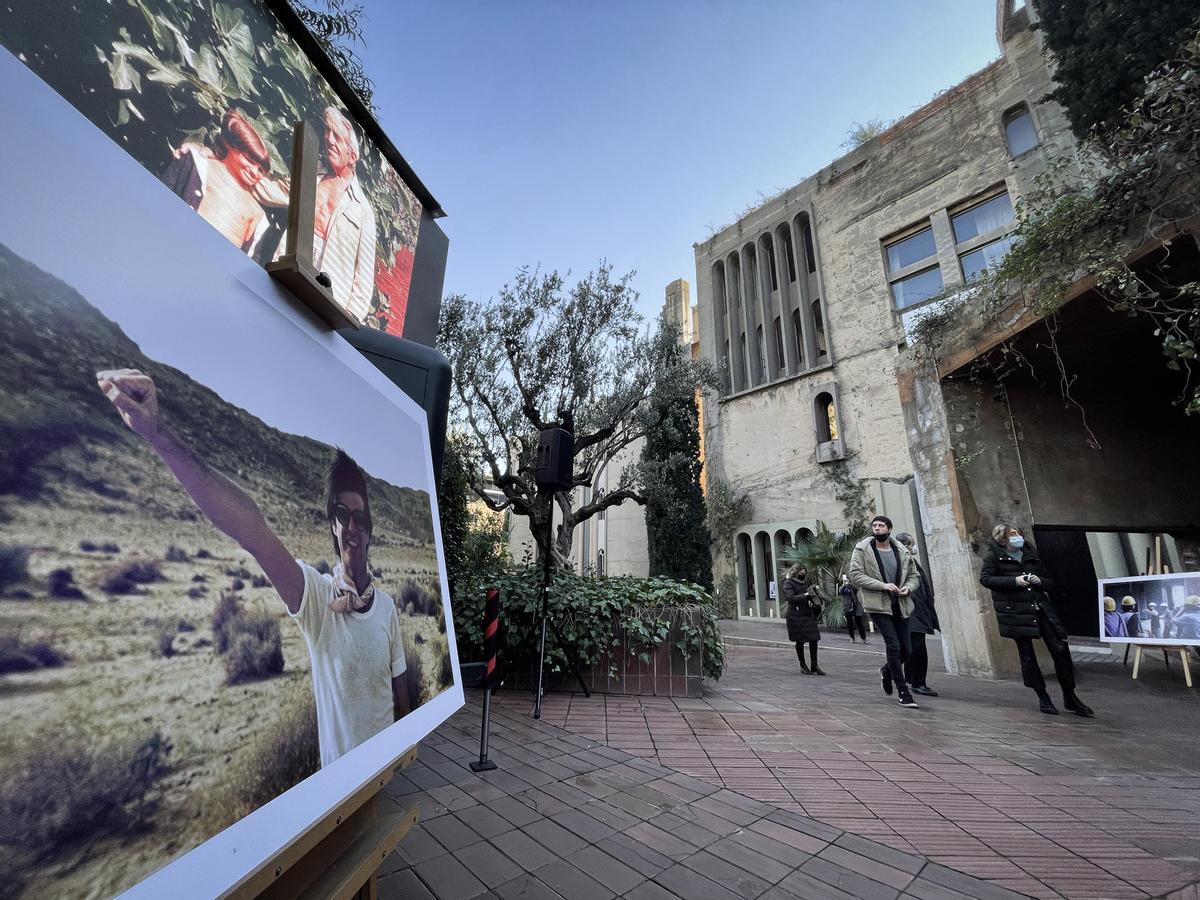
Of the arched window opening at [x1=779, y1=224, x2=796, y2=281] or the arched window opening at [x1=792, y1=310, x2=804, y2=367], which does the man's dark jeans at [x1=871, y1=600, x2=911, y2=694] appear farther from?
the arched window opening at [x1=779, y1=224, x2=796, y2=281]

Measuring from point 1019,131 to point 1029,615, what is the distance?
14.6 meters

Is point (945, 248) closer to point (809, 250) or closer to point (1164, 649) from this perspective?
point (809, 250)

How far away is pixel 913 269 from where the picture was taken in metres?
14.3

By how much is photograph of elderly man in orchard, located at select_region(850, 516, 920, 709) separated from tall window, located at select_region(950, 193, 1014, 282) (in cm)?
1115

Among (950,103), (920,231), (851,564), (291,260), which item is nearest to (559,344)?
(851,564)

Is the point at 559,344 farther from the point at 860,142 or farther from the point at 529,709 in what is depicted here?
the point at 860,142

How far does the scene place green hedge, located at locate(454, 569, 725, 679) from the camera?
5.05 m

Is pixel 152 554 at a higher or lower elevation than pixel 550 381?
lower

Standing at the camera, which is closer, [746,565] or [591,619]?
[591,619]

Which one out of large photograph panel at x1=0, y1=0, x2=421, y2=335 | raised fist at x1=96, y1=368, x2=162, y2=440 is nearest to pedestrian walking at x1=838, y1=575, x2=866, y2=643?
large photograph panel at x1=0, y1=0, x2=421, y2=335

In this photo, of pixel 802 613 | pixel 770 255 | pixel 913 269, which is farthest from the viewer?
pixel 770 255

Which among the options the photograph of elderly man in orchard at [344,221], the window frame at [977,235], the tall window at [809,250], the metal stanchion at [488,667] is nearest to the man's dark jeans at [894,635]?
the metal stanchion at [488,667]

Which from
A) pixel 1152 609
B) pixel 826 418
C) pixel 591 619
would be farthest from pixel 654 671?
pixel 826 418

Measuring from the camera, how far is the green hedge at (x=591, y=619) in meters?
5.05
